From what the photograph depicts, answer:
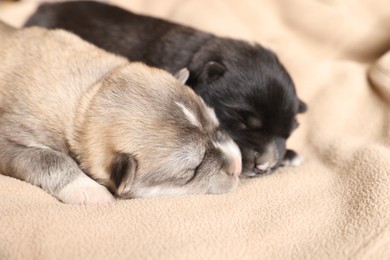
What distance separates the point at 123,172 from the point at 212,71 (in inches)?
40.3

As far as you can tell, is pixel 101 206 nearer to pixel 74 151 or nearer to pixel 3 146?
pixel 74 151

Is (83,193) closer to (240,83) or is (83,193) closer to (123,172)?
(123,172)

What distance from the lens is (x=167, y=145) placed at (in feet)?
8.28

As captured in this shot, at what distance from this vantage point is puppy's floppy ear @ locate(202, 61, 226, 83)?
10.2 feet

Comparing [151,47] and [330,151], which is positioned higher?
[330,151]

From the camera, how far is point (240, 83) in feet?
10.1

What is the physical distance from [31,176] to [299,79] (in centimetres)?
224

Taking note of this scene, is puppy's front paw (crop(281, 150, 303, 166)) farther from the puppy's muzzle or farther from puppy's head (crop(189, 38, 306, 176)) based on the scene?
the puppy's muzzle

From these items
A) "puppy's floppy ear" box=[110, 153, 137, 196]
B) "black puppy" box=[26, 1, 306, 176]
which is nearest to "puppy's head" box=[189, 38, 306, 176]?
"black puppy" box=[26, 1, 306, 176]

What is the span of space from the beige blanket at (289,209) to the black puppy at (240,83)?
21cm

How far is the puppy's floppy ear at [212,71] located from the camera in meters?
3.11

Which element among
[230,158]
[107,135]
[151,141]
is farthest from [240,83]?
[107,135]

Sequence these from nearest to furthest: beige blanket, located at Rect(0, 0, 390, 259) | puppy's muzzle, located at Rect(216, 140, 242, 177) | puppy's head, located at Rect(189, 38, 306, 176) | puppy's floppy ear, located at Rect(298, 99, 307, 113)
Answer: beige blanket, located at Rect(0, 0, 390, 259) < puppy's muzzle, located at Rect(216, 140, 242, 177) < puppy's head, located at Rect(189, 38, 306, 176) < puppy's floppy ear, located at Rect(298, 99, 307, 113)

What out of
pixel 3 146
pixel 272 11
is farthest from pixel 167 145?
pixel 272 11
